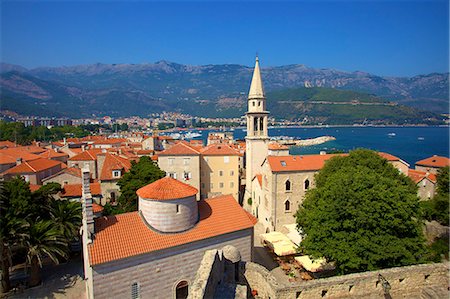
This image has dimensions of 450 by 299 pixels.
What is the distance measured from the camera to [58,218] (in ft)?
65.8

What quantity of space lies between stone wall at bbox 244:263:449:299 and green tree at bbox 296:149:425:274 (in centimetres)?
141

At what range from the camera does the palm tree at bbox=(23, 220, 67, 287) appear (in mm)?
17469

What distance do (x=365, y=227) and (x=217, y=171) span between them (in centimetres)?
2708

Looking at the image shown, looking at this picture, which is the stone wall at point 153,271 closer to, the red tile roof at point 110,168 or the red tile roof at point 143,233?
the red tile roof at point 143,233

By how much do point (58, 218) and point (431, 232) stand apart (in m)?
32.1

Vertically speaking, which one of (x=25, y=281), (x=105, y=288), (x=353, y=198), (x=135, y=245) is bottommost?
(x=25, y=281)

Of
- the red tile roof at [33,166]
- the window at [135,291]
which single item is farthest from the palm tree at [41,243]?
the red tile roof at [33,166]

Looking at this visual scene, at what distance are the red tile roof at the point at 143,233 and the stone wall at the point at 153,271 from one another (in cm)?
33

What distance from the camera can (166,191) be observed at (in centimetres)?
1680

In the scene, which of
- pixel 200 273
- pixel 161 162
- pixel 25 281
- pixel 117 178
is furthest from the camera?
→ pixel 161 162

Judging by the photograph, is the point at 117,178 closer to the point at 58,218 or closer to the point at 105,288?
the point at 58,218

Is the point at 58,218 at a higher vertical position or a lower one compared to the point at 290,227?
higher

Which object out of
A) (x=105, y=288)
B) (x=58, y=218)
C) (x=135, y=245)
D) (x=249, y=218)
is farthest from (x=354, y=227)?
(x=58, y=218)

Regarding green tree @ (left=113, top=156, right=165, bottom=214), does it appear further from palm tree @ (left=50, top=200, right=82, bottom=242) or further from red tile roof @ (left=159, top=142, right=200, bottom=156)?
Result: palm tree @ (left=50, top=200, right=82, bottom=242)
